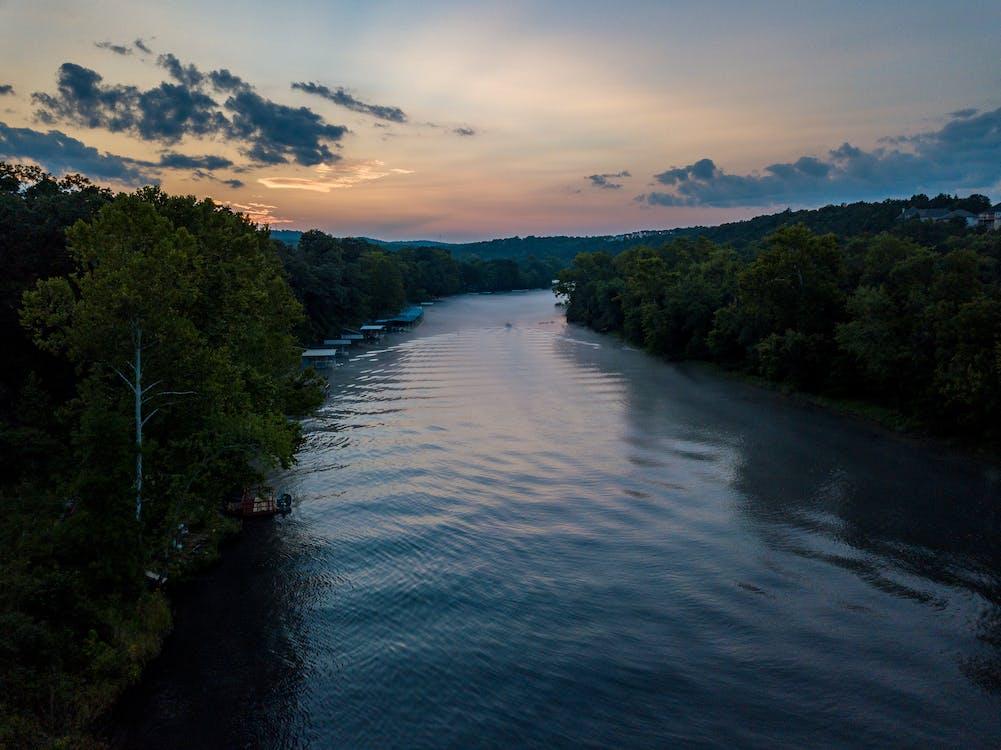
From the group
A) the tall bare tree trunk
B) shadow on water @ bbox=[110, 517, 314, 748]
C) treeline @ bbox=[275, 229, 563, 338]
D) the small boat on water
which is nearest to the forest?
the tall bare tree trunk

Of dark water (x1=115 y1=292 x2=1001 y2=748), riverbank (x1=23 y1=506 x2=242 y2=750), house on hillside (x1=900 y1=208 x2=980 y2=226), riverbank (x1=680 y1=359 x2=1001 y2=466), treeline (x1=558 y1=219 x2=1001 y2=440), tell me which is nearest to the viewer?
riverbank (x1=23 y1=506 x2=242 y2=750)

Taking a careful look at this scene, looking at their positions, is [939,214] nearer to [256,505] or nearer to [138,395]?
[256,505]

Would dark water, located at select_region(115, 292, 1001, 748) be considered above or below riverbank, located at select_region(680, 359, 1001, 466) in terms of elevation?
below

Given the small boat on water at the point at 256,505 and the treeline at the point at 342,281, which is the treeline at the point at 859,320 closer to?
the small boat on water at the point at 256,505

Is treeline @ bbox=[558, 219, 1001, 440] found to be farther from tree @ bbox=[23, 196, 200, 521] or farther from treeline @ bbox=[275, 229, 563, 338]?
treeline @ bbox=[275, 229, 563, 338]

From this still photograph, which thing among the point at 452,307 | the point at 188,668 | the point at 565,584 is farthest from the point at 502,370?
the point at 452,307

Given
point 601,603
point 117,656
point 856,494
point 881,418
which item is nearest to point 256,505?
point 117,656

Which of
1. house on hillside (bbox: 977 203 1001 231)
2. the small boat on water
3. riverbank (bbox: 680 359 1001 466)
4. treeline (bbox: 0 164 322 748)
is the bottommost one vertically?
riverbank (bbox: 680 359 1001 466)

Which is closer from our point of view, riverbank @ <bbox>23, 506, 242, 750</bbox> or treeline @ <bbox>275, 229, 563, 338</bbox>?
riverbank @ <bbox>23, 506, 242, 750</bbox>
